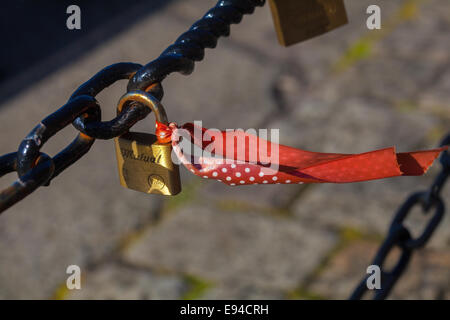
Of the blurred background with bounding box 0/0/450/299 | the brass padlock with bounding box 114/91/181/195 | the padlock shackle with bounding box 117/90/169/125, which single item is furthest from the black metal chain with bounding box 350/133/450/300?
the padlock shackle with bounding box 117/90/169/125

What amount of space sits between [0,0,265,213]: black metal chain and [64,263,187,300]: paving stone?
1.10 meters

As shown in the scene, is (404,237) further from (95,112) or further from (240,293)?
(95,112)

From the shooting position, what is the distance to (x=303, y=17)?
40.0 inches

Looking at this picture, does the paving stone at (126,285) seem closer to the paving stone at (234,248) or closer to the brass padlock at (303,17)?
the paving stone at (234,248)

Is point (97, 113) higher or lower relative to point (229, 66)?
lower

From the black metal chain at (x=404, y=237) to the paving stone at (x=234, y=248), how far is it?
1.73ft

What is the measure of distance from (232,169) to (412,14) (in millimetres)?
2609

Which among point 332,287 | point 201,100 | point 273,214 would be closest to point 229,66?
point 201,100

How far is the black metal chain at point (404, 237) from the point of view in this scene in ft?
3.96

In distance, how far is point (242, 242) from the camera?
193cm

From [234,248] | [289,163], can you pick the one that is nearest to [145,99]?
[289,163]

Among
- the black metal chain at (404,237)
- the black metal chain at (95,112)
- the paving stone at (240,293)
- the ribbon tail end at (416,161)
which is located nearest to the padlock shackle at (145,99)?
the black metal chain at (95,112)

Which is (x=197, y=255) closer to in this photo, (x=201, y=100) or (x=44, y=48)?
(x=201, y=100)

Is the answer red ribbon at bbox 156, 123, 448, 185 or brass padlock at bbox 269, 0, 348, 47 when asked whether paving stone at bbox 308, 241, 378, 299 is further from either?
red ribbon at bbox 156, 123, 448, 185
